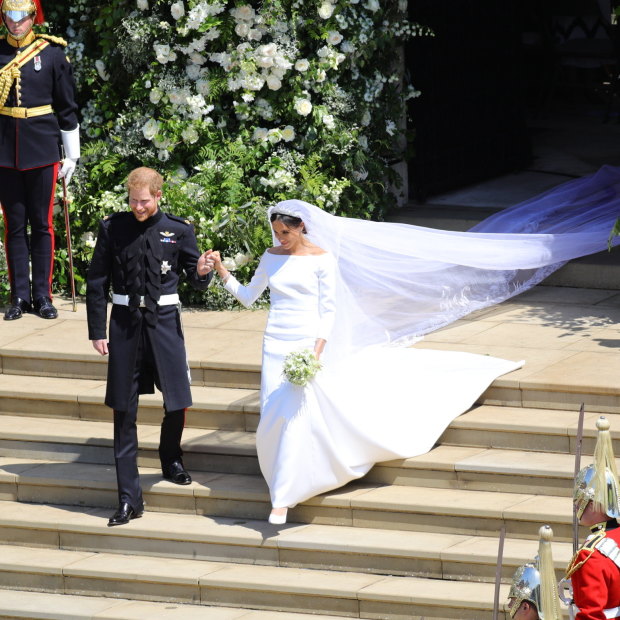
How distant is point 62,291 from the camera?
10.7 metres

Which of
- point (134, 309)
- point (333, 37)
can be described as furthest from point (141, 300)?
point (333, 37)

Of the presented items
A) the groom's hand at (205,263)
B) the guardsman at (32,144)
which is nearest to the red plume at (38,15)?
the guardsman at (32,144)

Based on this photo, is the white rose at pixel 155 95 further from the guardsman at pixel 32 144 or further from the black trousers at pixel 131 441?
the black trousers at pixel 131 441

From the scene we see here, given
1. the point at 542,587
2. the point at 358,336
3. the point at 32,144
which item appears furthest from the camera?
the point at 32,144

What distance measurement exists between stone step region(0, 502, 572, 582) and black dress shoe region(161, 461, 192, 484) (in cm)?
19

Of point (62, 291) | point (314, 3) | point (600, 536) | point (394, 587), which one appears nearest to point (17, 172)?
point (62, 291)

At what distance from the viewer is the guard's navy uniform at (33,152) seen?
968 centimetres

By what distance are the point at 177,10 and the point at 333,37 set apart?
43.6 inches

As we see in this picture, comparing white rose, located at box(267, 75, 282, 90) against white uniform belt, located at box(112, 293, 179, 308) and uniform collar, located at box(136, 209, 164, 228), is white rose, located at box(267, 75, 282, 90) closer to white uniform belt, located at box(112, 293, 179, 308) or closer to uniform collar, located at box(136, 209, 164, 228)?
uniform collar, located at box(136, 209, 164, 228)

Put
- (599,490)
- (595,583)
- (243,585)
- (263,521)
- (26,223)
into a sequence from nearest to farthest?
1. (595,583)
2. (599,490)
3. (243,585)
4. (263,521)
5. (26,223)

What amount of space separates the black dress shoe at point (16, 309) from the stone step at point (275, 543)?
2.22m

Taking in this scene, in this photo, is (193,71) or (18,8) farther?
(193,71)

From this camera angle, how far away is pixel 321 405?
7.29 m

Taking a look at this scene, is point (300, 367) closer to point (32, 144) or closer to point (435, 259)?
point (435, 259)
